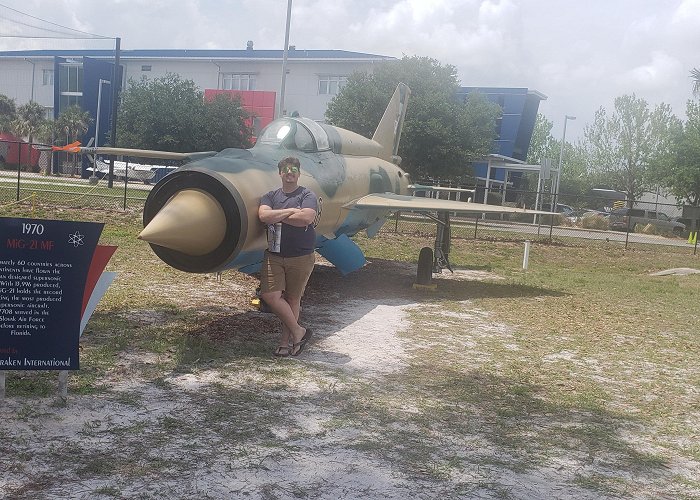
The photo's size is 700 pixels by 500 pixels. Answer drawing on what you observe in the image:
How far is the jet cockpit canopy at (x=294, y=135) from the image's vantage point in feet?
32.5

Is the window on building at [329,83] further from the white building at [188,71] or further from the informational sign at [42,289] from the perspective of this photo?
the informational sign at [42,289]

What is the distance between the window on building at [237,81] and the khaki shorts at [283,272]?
196 ft

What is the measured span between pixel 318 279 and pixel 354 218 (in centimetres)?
197

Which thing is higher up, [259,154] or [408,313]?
[259,154]

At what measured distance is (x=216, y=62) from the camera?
6631 centimetres

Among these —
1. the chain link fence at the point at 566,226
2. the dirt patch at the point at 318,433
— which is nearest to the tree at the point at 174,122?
the chain link fence at the point at 566,226

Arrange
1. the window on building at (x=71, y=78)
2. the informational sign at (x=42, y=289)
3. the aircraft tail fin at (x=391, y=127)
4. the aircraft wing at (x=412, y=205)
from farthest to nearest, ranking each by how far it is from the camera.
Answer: the window on building at (x=71, y=78) < the aircraft tail fin at (x=391, y=127) < the aircraft wing at (x=412, y=205) < the informational sign at (x=42, y=289)

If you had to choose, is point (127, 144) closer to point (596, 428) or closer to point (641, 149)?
point (641, 149)

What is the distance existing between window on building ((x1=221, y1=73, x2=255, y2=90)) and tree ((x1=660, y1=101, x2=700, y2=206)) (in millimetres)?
35269

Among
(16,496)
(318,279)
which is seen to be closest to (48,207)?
(318,279)

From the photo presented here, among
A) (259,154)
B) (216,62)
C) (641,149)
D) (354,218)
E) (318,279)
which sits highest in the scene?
(216,62)

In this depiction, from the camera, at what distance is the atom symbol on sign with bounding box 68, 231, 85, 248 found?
5.40 m

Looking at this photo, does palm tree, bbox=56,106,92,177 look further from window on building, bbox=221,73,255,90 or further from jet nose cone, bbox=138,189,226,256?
jet nose cone, bbox=138,189,226,256

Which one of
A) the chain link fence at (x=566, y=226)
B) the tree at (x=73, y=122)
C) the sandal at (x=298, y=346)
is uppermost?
the tree at (x=73, y=122)
